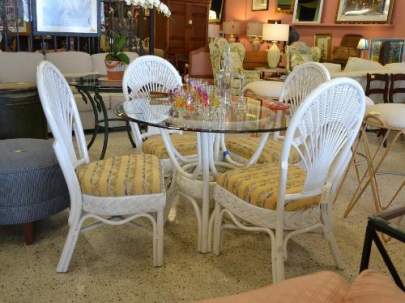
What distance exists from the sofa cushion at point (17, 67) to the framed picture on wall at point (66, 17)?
2.19 feet

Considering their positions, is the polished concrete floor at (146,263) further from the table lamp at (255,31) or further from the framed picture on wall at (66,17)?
the table lamp at (255,31)

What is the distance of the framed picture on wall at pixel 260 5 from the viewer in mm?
10002

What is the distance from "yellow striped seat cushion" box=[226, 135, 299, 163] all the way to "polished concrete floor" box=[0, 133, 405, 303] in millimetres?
458

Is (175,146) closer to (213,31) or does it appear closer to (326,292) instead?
(326,292)

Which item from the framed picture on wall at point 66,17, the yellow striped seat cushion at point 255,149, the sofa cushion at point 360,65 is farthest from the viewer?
the sofa cushion at point 360,65

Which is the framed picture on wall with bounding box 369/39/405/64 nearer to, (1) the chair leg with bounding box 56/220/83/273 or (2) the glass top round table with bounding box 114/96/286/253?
(2) the glass top round table with bounding box 114/96/286/253

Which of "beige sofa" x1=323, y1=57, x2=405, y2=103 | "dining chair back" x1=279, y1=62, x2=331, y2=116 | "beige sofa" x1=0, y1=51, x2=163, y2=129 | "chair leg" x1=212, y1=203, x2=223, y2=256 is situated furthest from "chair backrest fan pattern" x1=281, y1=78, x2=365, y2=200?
"beige sofa" x1=323, y1=57, x2=405, y2=103

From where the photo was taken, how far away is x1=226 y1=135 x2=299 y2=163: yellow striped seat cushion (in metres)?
2.57

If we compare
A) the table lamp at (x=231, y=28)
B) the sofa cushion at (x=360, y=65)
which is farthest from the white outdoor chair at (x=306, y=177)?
the table lamp at (x=231, y=28)

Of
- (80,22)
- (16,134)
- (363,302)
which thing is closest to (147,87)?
(16,134)

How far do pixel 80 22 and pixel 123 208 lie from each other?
4.01 metres

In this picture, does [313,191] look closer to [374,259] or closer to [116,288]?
[374,259]

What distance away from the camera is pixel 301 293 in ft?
A: 3.72

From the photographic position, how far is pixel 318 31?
8.70 meters
